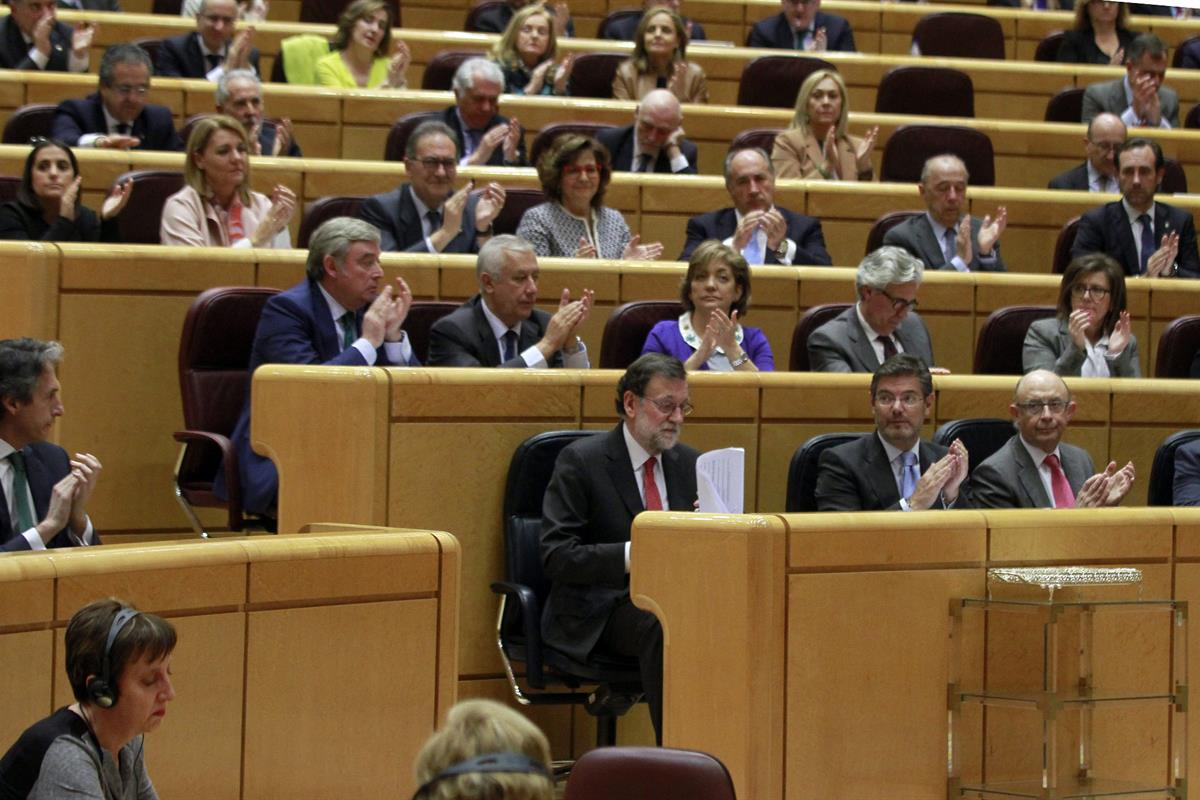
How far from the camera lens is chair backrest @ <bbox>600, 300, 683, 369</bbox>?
15.7ft

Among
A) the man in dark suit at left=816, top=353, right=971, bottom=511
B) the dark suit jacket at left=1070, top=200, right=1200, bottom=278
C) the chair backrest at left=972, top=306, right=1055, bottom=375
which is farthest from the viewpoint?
the dark suit jacket at left=1070, top=200, right=1200, bottom=278

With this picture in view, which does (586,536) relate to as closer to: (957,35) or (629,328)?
(629,328)

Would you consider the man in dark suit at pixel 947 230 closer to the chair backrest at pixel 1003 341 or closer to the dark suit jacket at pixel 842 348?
the chair backrest at pixel 1003 341

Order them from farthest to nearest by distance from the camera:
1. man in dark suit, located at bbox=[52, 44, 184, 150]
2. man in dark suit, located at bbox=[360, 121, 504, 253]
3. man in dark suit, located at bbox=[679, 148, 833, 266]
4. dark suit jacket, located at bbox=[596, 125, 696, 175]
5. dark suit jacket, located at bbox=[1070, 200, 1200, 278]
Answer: dark suit jacket, located at bbox=[596, 125, 696, 175] → dark suit jacket, located at bbox=[1070, 200, 1200, 278] → man in dark suit, located at bbox=[52, 44, 184, 150] → man in dark suit, located at bbox=[679, 148, 833, 266] → man in dark suit, located at bbox=[360, 121, 504, 253]

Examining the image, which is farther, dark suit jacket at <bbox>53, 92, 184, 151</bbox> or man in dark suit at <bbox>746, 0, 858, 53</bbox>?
man in dark suit at <bbox>746, 0, 858, 53</bbox>

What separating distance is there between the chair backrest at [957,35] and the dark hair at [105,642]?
21.9 feet

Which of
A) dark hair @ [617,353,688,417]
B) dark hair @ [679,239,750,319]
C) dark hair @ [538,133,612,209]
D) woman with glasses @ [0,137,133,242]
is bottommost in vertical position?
dark hair @ [617,353,688,417]

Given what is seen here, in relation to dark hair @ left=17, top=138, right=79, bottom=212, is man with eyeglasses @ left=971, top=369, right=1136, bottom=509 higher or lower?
lower

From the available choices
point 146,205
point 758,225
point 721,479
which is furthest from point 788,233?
point 721,479

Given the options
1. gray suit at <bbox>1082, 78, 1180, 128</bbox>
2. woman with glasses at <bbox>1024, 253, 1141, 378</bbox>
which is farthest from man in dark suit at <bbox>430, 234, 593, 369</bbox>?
gray suit at <bbox>1082, 78, 1180, 128</bbox>

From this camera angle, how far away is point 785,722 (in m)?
3.40

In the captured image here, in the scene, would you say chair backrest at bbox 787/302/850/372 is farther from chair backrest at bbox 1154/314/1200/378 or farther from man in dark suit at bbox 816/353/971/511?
chair backrest at bbox 1154/314/1200/378

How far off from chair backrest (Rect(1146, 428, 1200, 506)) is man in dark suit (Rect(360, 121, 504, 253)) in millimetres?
1961

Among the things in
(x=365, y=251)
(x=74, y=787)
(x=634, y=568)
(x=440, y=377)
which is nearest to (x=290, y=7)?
(x=365, y=251)
